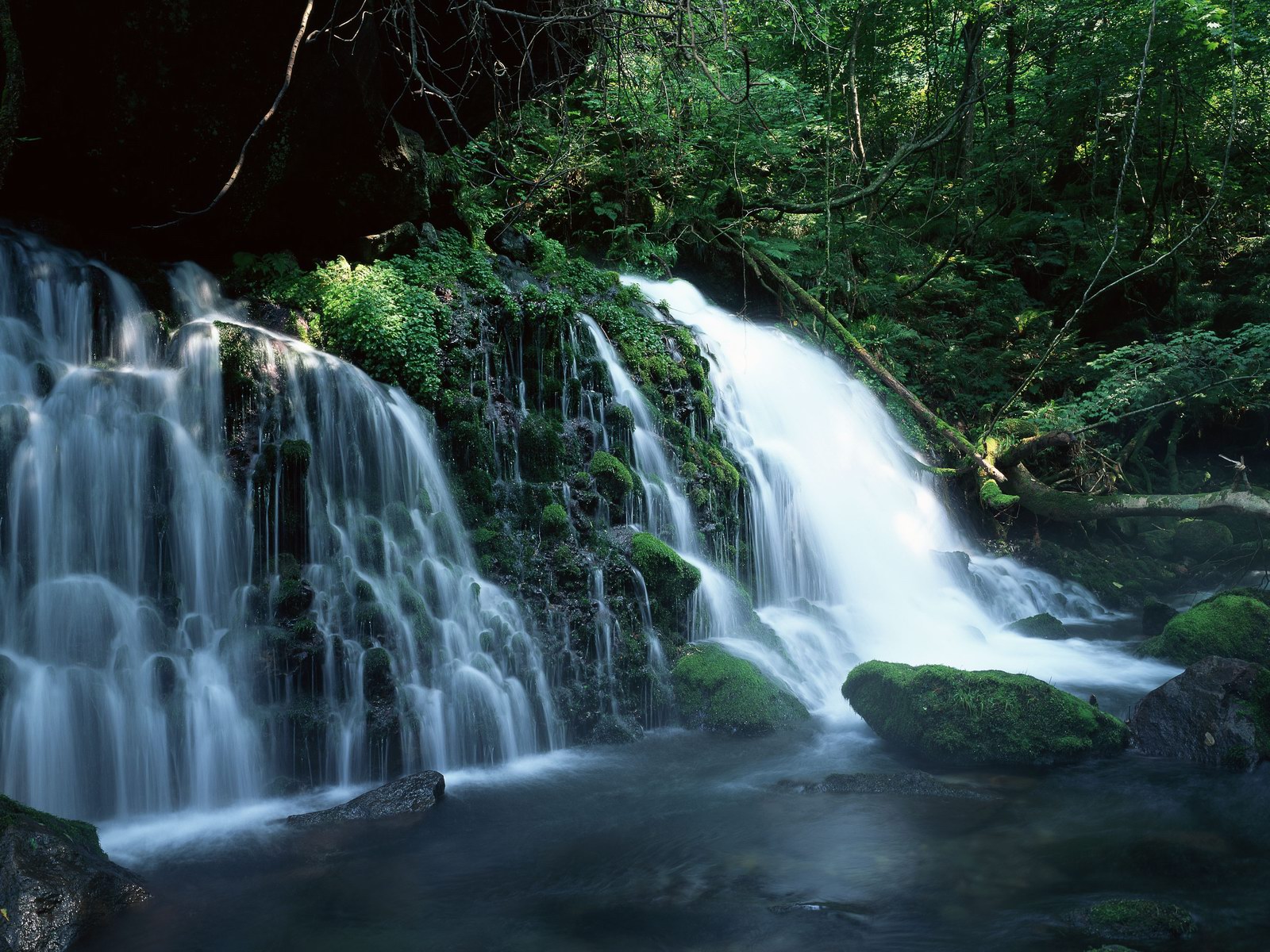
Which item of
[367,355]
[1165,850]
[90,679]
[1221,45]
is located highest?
[1221,45]

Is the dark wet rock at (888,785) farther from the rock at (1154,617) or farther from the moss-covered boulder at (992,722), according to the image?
the rock at (1154,617)

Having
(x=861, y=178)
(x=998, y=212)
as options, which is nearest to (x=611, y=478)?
(x=861, y=178)

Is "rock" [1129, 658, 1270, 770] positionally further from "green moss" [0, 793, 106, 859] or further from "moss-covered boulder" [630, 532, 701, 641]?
"green moss" [0, 793, 106, 859]

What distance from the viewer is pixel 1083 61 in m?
14.7

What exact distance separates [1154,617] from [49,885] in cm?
1100

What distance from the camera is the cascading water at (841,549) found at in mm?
9375

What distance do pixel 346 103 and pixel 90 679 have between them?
5.71 meters

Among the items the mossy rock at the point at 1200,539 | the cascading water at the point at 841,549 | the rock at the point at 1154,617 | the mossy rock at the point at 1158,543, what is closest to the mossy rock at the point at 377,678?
the cascading water at the point at 841,549

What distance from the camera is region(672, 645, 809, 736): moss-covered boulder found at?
749cm

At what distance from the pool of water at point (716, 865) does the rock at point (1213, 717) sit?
0.20 m

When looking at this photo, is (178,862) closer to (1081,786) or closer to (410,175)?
(1081,786)

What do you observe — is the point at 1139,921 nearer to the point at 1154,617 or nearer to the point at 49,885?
the point at 49,885

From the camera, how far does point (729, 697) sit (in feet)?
25.0

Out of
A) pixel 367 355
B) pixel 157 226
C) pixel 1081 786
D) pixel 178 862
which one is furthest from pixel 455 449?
pixel 1081 786
